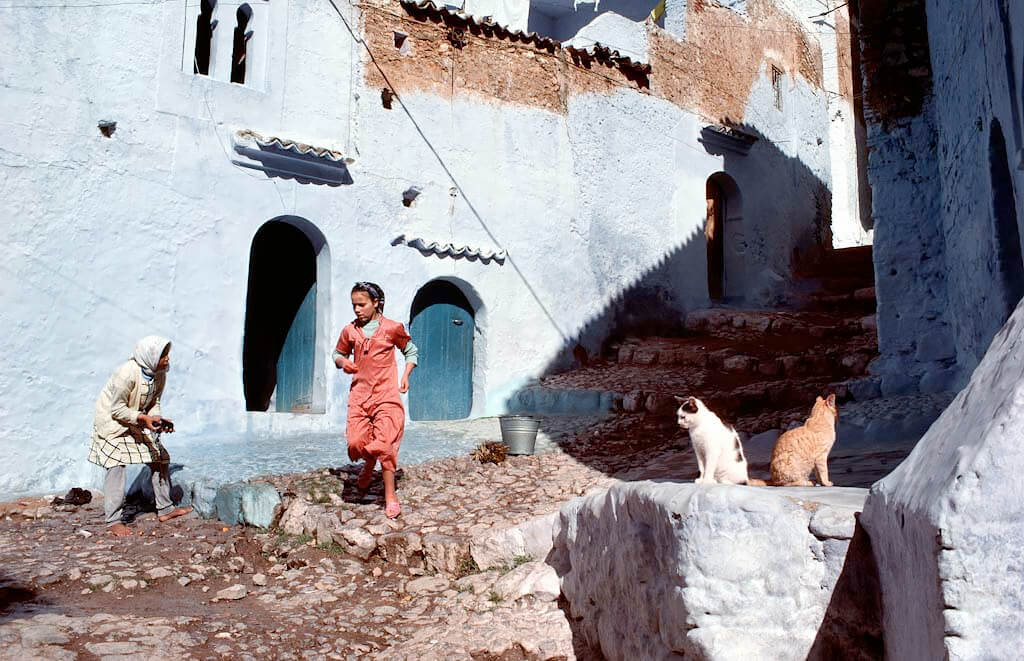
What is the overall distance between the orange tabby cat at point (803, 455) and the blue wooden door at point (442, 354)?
22.4 ft

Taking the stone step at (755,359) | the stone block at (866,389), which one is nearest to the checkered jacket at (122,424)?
the stone block at (866,389)

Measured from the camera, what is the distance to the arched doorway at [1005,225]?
5.08 meters

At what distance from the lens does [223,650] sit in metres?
3.77

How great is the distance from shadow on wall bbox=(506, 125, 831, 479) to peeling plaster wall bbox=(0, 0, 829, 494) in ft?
0.24

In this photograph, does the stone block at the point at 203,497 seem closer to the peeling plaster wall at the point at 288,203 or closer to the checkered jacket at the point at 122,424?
the checkered jacket at the point at 122,424

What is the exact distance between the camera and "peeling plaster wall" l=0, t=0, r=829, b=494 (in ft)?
23.9

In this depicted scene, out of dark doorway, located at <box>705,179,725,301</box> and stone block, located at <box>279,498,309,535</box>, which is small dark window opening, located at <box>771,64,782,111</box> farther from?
stone block, located at <box>279,498,309,535</box>

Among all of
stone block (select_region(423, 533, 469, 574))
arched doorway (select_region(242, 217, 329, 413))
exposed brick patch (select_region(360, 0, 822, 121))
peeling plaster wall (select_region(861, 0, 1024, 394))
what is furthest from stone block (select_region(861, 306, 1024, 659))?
exposed brick patch (select_region(360, 0, 822, 121))

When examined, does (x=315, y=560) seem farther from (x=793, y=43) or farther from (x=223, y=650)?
(x=793, y=43)

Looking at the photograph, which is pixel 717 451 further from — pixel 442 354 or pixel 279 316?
pixel 279 316

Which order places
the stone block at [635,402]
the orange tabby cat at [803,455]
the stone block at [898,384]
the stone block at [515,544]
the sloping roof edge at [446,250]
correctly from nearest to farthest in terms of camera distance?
the orange tabby cat at [803,455] < the stone block at [515,544] < the stone block at [898,384] < the stone block at [635,402] < the sloping roof edge at [446,250]

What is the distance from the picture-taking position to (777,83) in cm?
1549

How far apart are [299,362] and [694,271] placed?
21.6 ft

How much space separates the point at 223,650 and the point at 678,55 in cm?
1192
